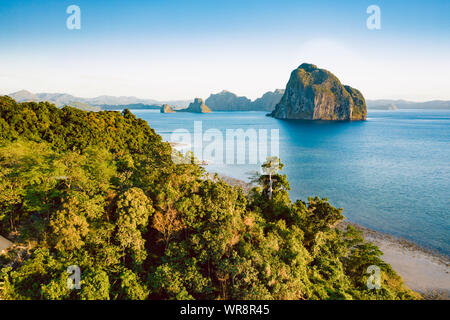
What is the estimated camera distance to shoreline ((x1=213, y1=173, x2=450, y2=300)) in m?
19.5

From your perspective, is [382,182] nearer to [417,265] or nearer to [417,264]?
[417,264]

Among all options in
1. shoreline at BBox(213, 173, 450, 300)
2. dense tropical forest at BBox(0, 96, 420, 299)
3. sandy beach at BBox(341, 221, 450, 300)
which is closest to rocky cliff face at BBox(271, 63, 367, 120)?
shoreline at BBox(213, 173, 450, 300)

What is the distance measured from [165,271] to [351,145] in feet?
264

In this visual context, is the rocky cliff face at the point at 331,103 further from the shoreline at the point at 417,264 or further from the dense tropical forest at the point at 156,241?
the dense tropical forest at the point at 156,241

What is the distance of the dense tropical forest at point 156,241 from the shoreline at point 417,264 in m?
4.91

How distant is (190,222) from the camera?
584 inches

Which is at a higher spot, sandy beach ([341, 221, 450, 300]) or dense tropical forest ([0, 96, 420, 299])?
dense tropical forest ([0, 96, 420, 299])

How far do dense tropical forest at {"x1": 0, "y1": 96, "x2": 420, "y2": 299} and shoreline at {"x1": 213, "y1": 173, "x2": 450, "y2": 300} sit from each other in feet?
16.1

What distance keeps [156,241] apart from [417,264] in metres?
22.7

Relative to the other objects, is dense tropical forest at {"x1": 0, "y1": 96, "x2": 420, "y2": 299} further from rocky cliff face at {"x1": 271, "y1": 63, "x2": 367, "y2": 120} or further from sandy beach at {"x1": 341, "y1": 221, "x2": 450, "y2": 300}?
Result: rocky cliff face at {"x1": 271, "y1": 63, "x2": 367, "y2": 120}

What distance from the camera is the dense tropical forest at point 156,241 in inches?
448

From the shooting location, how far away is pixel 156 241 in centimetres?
1466
